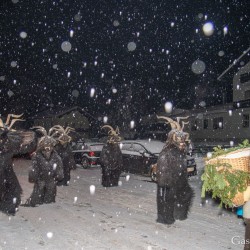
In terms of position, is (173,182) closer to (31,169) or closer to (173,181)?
(173,181)

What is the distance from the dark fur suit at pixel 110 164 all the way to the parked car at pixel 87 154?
21.8ft

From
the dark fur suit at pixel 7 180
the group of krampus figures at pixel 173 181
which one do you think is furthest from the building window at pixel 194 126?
the dark fur suit at pixel 7 180

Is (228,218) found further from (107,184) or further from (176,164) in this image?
(107,184)

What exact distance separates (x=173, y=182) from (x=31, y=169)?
3.97 meters

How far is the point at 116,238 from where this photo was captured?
6.43m

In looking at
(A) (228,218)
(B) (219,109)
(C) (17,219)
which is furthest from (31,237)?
(B) (219,109)

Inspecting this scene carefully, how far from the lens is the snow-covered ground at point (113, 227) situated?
20.0ft

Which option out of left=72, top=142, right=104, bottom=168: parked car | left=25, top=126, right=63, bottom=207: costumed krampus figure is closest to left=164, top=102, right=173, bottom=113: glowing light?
left=72, top=142, right=104, bottom=168: parked car

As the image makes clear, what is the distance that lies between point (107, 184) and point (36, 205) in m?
3.88

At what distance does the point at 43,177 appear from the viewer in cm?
921

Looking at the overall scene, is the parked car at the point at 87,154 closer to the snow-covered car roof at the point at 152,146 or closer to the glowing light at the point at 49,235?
the snow-covered car roof at the point at 152,146

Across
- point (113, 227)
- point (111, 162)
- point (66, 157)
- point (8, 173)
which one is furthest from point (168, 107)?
point (113, 227)

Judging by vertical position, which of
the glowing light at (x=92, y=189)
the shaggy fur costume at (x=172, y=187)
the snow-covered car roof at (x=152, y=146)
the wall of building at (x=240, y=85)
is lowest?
the glowing light at (x=92, y=189)

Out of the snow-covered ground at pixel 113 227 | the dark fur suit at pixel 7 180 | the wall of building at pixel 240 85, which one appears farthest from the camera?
the wall of building at pixel 240 85
